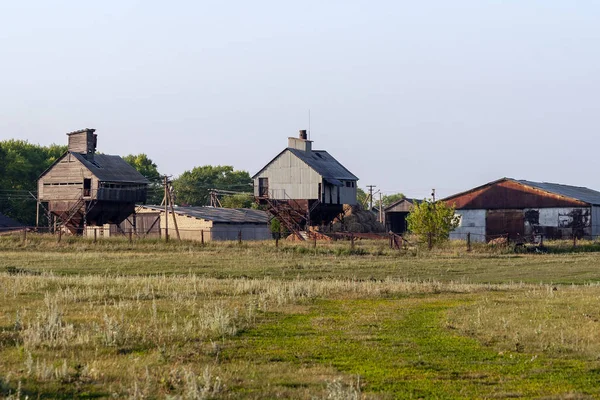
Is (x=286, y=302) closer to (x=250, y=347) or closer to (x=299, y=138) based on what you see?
(x=250, y=347)

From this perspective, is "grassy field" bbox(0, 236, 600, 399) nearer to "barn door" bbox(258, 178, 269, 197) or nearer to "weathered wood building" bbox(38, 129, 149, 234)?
"weathered wood building" bbox(38, 129, 149, 234)

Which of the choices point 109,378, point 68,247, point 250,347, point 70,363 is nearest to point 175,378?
point 109,378

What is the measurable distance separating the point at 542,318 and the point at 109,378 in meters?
12.9

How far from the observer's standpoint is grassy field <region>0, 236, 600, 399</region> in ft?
48.3

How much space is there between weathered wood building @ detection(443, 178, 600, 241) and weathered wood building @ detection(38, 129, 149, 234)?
31057 mm

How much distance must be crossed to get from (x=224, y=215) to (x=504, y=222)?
28974 millimetres

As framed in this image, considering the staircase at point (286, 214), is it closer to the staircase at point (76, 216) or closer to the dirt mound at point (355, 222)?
the dirt mound at point (355, 222)

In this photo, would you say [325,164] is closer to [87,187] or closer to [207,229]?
[207,229]

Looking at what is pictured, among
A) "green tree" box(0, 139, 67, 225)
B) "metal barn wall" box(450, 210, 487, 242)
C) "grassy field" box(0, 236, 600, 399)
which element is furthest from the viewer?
"green tree" box(0, 139, 67, 225)

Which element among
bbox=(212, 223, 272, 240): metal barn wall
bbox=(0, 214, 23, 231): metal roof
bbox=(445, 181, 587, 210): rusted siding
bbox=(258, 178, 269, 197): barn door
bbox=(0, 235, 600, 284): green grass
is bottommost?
bbox=(0, 235, 600, 284): green grass

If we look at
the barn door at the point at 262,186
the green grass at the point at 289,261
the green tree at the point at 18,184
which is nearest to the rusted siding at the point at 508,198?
the barn door at the point at 262,186

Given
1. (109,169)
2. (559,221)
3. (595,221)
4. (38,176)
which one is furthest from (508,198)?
(38,176)

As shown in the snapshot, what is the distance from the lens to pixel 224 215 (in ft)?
310

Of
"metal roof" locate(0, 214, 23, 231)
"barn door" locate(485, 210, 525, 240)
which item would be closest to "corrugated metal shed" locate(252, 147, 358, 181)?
"barn door" locate(485, 210, 525, 240)
